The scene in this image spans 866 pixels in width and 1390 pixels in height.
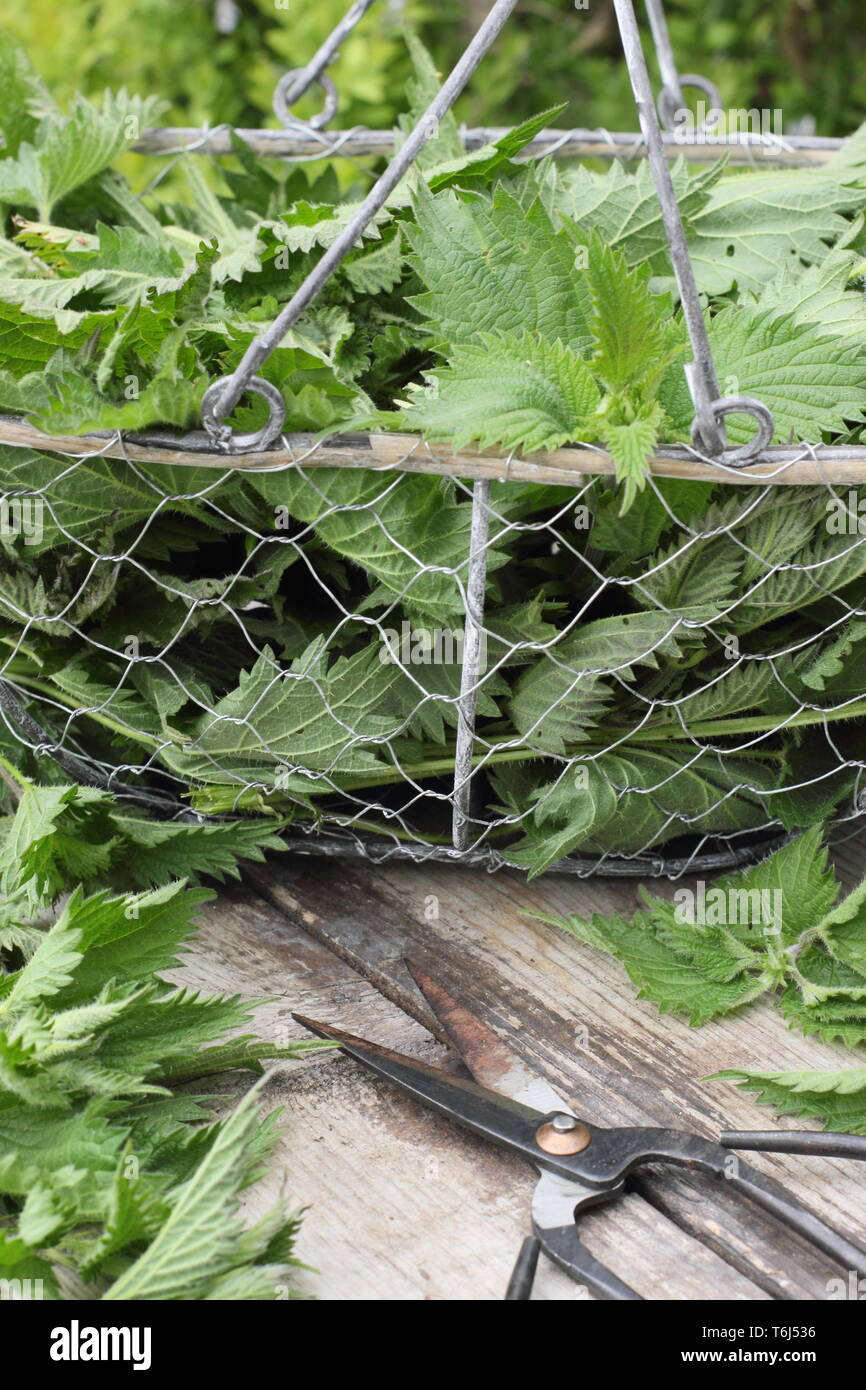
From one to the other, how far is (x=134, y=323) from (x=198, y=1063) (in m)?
0.36

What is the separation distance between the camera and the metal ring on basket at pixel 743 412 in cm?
56

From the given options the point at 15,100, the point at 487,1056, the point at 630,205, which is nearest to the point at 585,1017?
the point at 487,1056

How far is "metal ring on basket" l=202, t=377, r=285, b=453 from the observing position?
1.91ft

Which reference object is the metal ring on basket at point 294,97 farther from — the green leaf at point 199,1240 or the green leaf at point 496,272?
the green leaf at point 199,1240

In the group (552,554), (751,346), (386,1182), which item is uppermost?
(751,346)

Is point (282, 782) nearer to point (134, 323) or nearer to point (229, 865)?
point (229, 865)

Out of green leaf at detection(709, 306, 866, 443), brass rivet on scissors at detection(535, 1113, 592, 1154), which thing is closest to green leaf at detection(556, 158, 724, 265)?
green leaf at detection(709, 306, 866, 443)

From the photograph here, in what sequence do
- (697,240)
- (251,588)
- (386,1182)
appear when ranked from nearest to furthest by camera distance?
(386,1182) → (251,588) → (697,240)

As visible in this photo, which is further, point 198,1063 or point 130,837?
point 130,837

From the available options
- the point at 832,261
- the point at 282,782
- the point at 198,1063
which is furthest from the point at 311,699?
the point at 832,261

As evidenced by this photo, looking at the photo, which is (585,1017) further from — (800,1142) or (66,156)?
(66,156)

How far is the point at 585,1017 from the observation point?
68 centimetres

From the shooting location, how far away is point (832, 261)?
28.9 inches

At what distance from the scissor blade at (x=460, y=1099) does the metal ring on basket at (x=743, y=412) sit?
0.31m
